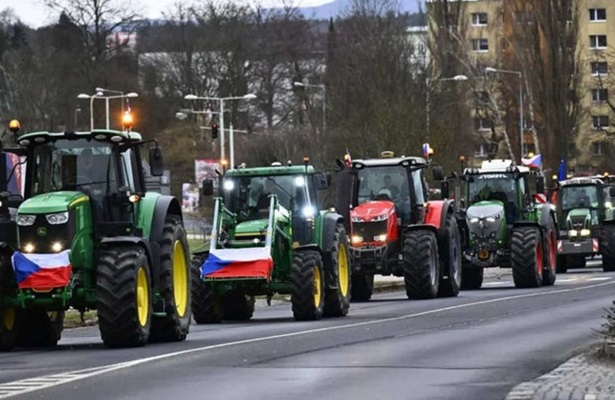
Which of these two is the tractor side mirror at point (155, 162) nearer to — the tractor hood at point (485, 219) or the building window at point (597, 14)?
the tractor hood at point (485, 219)

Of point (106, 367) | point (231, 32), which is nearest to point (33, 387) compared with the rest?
point (106, 367)

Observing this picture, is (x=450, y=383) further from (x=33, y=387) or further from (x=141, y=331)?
(x=141, y=331)

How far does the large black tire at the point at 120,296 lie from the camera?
2112 cm

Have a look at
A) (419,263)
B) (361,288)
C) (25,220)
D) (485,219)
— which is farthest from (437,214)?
(25,220)

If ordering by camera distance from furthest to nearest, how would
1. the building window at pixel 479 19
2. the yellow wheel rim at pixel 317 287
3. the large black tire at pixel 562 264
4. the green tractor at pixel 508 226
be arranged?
1. the building window at pixel 479 19
2. the large black tire at pixel 562 264
3. the green tractor at pixel 508 226
4. the yellow wheel rim at pixel 317 287

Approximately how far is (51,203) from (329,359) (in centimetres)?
429

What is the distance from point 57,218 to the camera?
21.4m

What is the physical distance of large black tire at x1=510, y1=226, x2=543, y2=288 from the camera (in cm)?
4019

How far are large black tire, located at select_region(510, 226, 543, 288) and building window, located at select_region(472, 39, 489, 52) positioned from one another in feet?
258

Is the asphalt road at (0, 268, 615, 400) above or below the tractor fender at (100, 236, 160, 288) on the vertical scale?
below

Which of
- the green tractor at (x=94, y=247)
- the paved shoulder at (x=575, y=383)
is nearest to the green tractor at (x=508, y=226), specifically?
the green tractor at (x=94, y=247)

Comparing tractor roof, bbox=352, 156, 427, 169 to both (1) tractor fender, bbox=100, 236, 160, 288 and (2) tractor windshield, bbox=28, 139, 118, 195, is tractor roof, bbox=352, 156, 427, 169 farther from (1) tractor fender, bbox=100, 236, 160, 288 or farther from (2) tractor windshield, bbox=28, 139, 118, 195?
(2) tractor windshield, bbox=28, 139, 118, 195

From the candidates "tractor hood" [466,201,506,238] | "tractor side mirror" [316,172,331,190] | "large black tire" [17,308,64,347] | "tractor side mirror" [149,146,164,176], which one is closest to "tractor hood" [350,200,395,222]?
"tractor hood" [466,201,506,238]

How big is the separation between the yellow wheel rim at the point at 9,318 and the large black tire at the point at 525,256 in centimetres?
1946
